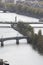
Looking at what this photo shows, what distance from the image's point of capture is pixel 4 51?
9242 millimetres

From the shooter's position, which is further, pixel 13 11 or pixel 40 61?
pixel 13 11

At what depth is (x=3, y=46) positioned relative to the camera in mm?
9953

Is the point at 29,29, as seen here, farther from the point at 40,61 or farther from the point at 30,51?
the point at 40,61

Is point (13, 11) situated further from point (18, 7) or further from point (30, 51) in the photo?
point (30, 51)

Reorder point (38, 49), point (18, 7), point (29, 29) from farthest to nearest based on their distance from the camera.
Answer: point (18, 7), point (29, 29), point (38, 49)

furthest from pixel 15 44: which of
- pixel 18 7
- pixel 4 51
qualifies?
pixel 18 7

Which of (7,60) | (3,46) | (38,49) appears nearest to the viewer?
(7,60)

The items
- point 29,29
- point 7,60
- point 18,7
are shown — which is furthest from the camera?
point 18,7

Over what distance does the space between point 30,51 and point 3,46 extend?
101 cm

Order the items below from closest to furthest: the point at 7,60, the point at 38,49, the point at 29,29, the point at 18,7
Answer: the point at 7,60 → the point at 38,49 → the point at 29,29 → the point at 18,7

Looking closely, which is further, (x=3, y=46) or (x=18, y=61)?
(x=3, y=46)

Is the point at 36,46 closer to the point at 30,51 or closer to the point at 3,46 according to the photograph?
the point at 30,51

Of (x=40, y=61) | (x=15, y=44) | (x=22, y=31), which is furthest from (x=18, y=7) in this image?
(x=40, y=61)

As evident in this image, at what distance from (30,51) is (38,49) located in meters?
0.26
